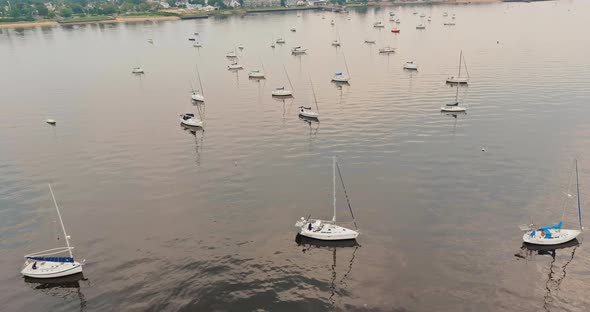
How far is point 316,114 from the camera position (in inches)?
4375

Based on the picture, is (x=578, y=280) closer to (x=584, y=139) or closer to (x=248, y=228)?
(x=248, y=228)

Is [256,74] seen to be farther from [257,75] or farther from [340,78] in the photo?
[340,78]

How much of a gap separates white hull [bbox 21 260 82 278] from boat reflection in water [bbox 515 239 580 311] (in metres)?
60.6

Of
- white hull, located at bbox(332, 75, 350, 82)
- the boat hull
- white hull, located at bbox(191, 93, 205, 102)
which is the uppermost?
white hull, located at bbox(332, 75, 350, 82)

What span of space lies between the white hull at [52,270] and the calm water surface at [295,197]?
1489 millimetres

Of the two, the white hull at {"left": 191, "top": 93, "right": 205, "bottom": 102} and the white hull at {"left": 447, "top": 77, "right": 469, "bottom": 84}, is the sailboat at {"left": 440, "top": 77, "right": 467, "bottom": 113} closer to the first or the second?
the white hull at {"left": 447, "top": 77, "right": 469, "bottom": 84}

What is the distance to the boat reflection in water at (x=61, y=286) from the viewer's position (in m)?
49.2

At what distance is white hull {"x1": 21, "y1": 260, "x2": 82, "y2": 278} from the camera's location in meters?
51.1

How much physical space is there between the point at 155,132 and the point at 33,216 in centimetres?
4429

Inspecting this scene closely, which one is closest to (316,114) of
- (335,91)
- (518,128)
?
(335,91)

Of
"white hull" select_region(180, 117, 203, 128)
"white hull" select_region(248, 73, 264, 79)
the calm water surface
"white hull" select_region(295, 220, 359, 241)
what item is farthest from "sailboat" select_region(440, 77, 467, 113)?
"white hull" select_region(248, 73, 264, 79)

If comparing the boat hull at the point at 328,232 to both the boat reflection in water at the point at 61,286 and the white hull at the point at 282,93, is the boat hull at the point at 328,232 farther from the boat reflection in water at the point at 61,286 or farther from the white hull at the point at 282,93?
A: the white hull at the point at 282,93

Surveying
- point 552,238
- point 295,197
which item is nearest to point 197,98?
point 295,197

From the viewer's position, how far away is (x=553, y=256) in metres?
53.3
